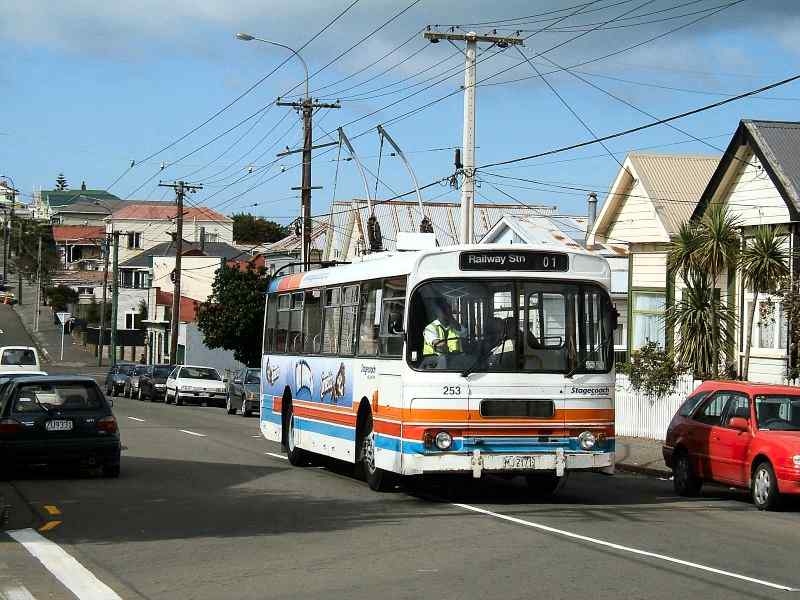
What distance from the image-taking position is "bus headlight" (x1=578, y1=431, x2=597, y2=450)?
15.7 metres

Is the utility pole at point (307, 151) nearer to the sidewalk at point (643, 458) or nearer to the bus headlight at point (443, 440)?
the sidewalk at point (643, 458)

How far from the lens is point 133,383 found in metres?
55.0

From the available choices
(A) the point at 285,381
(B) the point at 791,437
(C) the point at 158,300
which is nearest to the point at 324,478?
(A) the point at 285,381

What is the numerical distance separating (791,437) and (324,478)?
22.5 ft

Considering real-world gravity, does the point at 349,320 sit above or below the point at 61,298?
below

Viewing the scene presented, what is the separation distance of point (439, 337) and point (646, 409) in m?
14.8

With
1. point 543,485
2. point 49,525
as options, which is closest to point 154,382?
point 543,485

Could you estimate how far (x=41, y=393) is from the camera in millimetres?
18844

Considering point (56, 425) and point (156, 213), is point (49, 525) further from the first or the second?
point (156, 213)

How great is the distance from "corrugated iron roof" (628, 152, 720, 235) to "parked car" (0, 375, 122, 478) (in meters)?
18.8

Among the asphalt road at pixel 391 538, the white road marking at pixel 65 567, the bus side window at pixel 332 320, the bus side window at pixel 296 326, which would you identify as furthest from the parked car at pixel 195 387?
the white road marking at pixel 65 567

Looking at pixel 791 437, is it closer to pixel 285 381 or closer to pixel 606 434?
pixel 606 434

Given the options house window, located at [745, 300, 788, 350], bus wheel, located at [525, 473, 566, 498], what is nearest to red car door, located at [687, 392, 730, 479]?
bus wheel, located at [525, 473, 566, 498]

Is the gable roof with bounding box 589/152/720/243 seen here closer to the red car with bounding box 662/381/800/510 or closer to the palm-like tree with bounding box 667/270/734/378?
the palm-like tree with bounding box 667/270/734/378
